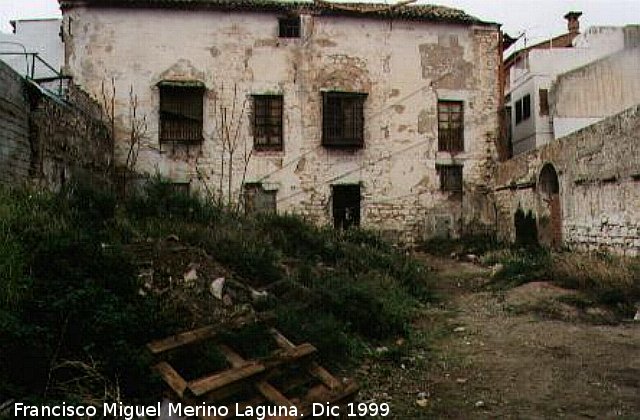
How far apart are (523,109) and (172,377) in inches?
714

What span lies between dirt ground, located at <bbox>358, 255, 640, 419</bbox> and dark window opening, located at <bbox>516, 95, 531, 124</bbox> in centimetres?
1164

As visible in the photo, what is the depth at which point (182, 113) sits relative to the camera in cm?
1650

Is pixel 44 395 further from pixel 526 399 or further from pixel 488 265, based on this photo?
pixel 488 265

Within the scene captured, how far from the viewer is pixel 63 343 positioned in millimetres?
4094

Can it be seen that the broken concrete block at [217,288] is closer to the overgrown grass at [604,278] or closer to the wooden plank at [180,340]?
the wooden plank at [180,340]

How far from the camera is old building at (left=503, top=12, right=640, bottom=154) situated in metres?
17.4

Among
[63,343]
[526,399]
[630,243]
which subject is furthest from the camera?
[630,243]

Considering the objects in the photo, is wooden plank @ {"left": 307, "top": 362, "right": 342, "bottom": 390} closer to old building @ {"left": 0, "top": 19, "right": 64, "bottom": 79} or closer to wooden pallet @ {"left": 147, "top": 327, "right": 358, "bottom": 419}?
wooden pallet @ {"left": 147, "top": 327, "right": 358, "bottom": 419}

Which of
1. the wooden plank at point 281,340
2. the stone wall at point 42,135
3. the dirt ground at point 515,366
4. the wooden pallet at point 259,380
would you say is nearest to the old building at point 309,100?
the stone wall at point 42,135

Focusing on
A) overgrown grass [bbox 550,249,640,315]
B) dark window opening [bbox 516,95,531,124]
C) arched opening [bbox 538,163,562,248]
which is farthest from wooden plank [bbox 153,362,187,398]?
dark window opening [bbox 516,95,531,124]

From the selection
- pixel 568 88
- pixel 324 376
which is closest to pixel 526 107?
pixel 568 88

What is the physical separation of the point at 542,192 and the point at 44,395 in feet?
43.1

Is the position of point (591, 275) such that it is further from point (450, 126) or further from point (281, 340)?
point (450, 126)

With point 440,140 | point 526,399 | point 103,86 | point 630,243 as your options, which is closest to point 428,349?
point 526,399
